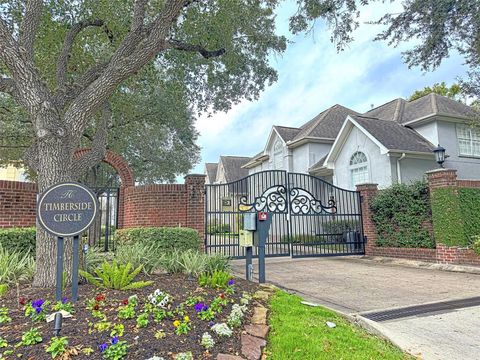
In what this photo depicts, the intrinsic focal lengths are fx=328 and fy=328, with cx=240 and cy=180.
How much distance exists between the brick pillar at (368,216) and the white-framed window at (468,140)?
6724 mm

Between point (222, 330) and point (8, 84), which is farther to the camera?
point (8, 84)

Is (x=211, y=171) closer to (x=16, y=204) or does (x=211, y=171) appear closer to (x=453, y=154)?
(x=453, y=154)

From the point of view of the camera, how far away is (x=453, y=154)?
15047 millimetres

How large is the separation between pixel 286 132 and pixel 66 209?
18.5 metres

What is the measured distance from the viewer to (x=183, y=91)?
10.6 m

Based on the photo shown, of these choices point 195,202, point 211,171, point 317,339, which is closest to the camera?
point 317,339

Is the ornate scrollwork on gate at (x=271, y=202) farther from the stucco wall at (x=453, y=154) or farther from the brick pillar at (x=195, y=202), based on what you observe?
the stucco wall at (x=453, y=154)

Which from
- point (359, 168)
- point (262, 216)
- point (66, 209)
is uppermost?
point (359, 168)

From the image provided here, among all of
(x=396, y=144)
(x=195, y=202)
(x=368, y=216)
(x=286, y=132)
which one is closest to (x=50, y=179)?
(x=195, y=202)

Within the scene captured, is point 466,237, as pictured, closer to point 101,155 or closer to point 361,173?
point 361,173

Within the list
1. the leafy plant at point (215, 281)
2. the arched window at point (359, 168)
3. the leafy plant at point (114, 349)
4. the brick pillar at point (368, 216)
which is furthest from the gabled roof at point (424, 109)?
the leafy plant at point (114, 349)

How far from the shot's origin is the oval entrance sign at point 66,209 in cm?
370

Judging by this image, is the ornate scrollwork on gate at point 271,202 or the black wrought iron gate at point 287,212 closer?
the black wrought iron gate at point 287,212

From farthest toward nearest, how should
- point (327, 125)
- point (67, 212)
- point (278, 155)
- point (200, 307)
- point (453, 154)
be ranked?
A: point (278, 155) → point (327, 125) → point (453, 154) → point (67, 212) → point (200, 307)
